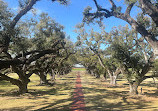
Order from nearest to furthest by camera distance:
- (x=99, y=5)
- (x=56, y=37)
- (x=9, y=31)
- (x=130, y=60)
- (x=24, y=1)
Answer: (x=9, y=31) < (x=99, y=5) < (x=24, y=1) < (x=130, y=60) < (x=56, y=37)

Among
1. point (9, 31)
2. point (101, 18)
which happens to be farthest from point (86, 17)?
point (9, 31)

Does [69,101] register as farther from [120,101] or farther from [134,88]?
[134,88]

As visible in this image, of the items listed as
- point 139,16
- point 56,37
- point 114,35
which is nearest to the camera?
point 139,16

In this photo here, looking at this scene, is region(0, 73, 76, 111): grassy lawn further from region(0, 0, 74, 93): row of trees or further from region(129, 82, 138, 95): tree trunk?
region(129, 82, 138, 95): tree trunk

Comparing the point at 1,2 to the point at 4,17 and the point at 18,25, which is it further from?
the point at 18,25

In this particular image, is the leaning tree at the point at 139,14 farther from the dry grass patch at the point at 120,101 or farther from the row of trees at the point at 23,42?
the dry grass patch at the point at 120,101

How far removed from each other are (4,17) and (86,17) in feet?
21.5

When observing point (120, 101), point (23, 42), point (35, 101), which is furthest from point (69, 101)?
point (23, 42)

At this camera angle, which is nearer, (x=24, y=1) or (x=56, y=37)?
(x=24, y=1)

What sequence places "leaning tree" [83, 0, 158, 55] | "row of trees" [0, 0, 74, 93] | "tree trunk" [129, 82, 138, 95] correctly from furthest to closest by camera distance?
"tree trunk" [129, 82, 138, 95] < "row of trees" [0, 0, 74, 93] < "leaning tree" [83, 0, 158, 55]

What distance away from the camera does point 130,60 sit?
43.9 feet

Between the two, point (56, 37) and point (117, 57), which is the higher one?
point (56, 37)

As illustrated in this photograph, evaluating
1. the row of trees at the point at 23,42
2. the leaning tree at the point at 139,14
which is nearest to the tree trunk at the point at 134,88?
the leaning tree at the point at 139,14

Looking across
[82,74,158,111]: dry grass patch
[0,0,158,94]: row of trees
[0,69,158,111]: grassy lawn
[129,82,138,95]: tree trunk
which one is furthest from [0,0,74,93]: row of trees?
[129,82,138,95]: tree trunk
